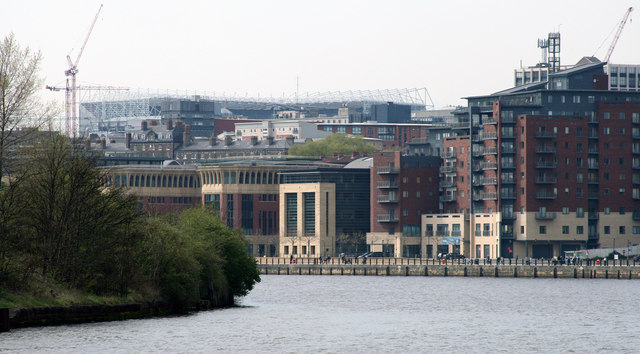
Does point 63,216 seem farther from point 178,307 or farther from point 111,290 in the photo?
point 178,307

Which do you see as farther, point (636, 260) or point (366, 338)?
point (636, 260)

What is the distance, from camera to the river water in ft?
255

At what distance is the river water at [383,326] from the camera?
77.8 metres

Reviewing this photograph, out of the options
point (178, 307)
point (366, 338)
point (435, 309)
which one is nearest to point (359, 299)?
point (435, 309)

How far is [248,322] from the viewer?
9469 cm

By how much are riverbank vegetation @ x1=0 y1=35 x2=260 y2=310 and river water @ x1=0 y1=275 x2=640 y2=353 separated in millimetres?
→ 2965

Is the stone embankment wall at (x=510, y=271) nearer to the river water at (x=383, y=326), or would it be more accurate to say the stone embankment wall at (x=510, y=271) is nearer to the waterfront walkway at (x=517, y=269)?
the waterfront walkway at (x=517, y=269)

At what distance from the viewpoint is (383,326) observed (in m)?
95.1

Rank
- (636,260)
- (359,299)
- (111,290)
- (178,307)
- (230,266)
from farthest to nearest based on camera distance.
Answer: (636,260)
(359,299)
(230,266)
(178,307)
(111,290)

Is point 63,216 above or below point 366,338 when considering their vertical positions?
above

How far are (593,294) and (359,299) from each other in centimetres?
2403

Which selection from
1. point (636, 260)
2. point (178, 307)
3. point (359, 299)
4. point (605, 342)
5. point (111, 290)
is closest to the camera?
point (605, 342)

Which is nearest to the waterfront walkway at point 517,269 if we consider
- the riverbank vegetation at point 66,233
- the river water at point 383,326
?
the river water at point 383,326

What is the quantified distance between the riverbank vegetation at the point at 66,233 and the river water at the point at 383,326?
2.96 meters
